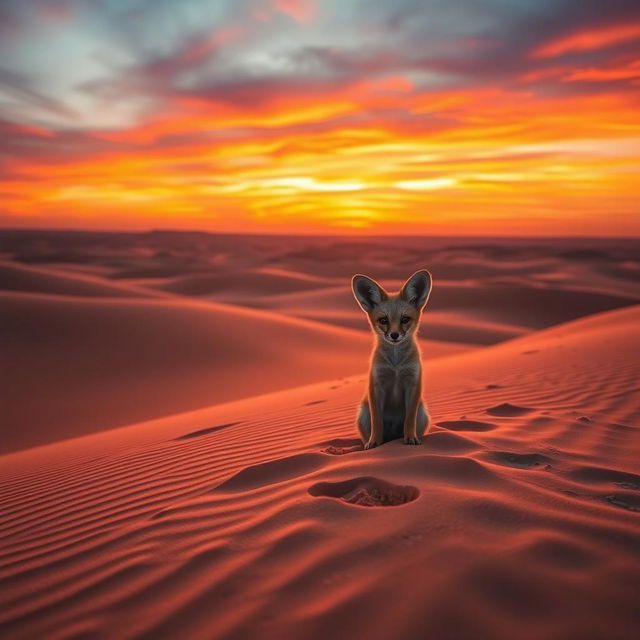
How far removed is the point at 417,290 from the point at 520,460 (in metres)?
1.50

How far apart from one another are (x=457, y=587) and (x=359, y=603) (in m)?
0.39

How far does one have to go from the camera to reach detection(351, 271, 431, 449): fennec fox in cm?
369

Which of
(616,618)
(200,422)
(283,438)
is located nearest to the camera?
(616,618)

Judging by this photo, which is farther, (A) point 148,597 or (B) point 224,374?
(B) point 224,374

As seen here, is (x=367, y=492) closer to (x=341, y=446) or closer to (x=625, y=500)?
(x=341, y=446)

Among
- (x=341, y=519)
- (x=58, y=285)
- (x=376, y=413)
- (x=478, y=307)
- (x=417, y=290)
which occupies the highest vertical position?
(x=58, y=285)

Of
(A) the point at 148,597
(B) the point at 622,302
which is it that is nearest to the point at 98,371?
(A) the point at 148,597

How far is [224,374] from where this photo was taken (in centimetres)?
1248

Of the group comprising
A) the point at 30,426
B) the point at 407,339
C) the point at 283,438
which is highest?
the point at 407,339

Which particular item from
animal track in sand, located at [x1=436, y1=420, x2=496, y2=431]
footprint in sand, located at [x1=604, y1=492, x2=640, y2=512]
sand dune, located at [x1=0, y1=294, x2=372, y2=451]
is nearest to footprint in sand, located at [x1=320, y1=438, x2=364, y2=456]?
animal track in sand, located at [x1=436, y1=420, x2=496, y2=431]

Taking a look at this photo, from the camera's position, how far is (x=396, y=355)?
373 centimetres

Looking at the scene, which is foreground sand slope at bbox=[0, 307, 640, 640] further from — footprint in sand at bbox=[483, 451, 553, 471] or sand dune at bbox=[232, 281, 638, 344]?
sand dune at bbox=[232, 281, 638, 344]

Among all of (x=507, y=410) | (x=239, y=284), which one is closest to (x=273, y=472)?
(x=507, y=410)

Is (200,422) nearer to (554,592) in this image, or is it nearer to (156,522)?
(156,522)
